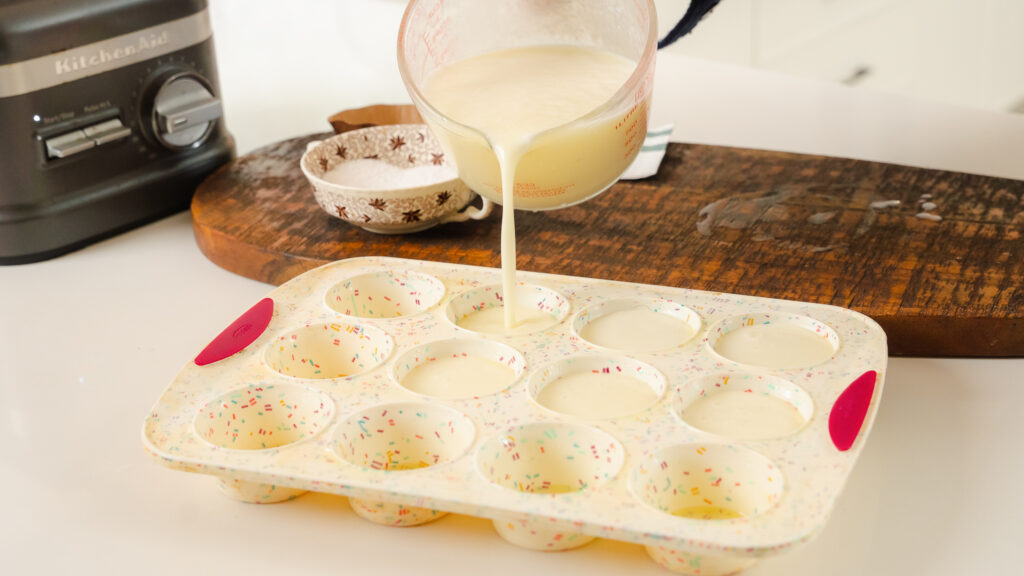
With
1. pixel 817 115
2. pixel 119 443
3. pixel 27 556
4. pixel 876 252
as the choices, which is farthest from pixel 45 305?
pixel 817 115

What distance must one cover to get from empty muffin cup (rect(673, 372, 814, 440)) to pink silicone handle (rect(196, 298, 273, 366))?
47cm

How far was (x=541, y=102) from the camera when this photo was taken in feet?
3.68

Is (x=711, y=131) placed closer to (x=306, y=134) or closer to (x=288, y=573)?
(x=306, y=134)

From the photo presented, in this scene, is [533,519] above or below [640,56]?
below

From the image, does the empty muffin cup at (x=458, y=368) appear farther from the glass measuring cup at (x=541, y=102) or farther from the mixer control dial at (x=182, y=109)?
the mixer control dial at (x=182, y=109)

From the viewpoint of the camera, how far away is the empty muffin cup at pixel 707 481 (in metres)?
0.88

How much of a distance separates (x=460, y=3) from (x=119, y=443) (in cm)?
62

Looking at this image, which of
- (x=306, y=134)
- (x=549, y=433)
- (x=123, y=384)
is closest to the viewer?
(x=549, y=433)

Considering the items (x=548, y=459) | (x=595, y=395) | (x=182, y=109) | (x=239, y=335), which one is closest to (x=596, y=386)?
(x=595, y=395)

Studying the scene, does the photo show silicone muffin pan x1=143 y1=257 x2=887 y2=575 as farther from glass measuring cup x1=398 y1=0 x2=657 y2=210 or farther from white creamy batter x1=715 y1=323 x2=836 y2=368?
glass measuring cup x1=398 y1=0 x2=657 y2=210

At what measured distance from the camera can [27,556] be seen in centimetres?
91

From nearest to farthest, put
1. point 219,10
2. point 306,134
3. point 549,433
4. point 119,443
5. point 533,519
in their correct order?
point 533,519, point 549,433, point 119,443, point 306,134, point 219,10

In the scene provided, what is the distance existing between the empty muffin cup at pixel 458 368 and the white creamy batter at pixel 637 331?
11 cm

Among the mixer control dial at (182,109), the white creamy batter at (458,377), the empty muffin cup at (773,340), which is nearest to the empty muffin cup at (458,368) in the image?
the white creamy batter at (458,377)
